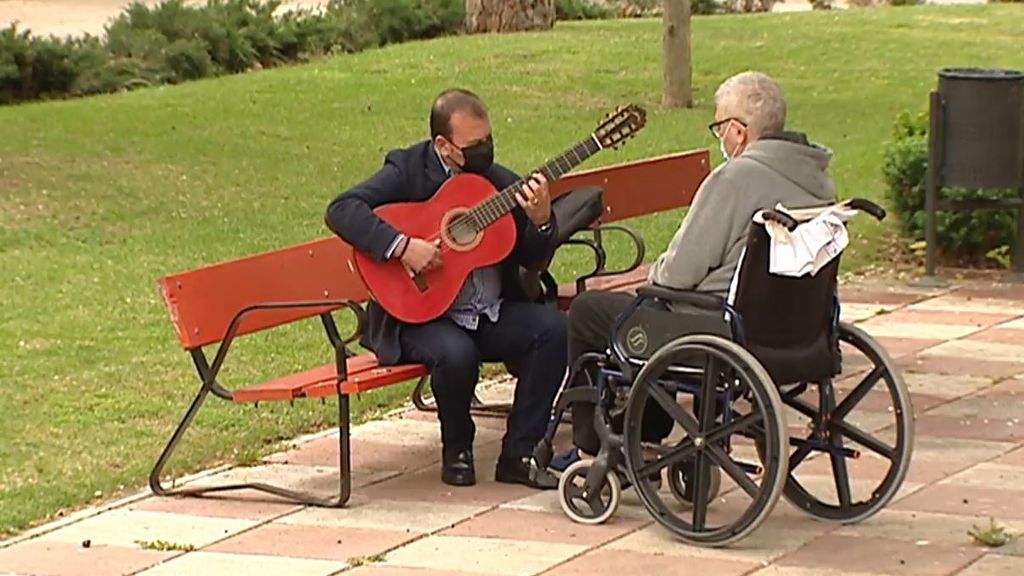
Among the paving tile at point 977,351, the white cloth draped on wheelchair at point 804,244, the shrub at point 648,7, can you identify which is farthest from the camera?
the shrub at point 648,7

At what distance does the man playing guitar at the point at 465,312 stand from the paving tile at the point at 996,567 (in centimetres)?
146

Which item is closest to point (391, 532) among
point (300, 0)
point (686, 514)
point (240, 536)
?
point (240, 536)

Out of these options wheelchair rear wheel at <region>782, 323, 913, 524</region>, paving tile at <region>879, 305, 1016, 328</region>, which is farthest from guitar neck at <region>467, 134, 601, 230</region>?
paving tile at <region>879, 305, 1016, 328</region>

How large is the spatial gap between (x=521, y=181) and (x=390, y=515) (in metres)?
1.13

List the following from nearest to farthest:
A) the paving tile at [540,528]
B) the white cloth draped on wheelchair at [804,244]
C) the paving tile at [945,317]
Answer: the white cloth draped on wheelchair at [804,244]
the paving tile at [540,528]
the paving tile at [945,317]

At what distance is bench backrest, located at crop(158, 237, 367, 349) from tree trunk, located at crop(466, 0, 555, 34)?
15.7 m

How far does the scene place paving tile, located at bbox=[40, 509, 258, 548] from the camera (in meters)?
6.02

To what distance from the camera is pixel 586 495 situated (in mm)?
6098

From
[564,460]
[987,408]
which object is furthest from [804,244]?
[987,408]

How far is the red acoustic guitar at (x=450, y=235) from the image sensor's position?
6.51m

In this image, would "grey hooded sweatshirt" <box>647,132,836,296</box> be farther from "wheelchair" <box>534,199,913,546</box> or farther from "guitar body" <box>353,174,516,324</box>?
"guitar body" <box>353,174,516,324</box>

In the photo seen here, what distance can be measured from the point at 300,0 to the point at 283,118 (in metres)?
14.5

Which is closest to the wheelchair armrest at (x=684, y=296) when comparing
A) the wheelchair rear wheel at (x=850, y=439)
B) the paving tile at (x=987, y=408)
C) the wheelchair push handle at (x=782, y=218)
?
the wheelchair push handle at (x=782, y=218)

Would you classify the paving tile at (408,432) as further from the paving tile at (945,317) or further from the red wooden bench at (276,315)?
the paving tile at (945,317)
